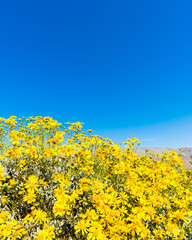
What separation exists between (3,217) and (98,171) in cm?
373

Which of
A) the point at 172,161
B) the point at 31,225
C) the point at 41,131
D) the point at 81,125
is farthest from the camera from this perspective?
the point at 41,131

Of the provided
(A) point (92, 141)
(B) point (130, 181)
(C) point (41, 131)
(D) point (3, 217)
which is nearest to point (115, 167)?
(B) point (130, 181)

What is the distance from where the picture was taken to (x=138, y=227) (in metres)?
2.79

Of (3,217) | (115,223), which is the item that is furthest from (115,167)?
(3,217)

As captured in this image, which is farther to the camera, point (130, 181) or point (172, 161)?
point (172, 161)

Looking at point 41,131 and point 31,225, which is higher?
point 41,131

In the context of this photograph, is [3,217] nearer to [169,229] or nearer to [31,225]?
[31,225]

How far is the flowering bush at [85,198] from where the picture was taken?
2.86 meters

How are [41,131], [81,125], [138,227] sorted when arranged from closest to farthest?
[138,227] < [81,125] < [41,131]

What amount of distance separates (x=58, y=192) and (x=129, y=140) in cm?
368

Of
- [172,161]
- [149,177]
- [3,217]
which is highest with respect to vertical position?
[172,161]

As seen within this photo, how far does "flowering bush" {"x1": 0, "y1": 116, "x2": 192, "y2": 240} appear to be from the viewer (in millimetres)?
2863

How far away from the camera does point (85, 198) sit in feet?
12.0

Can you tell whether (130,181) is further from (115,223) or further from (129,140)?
(129,140)
